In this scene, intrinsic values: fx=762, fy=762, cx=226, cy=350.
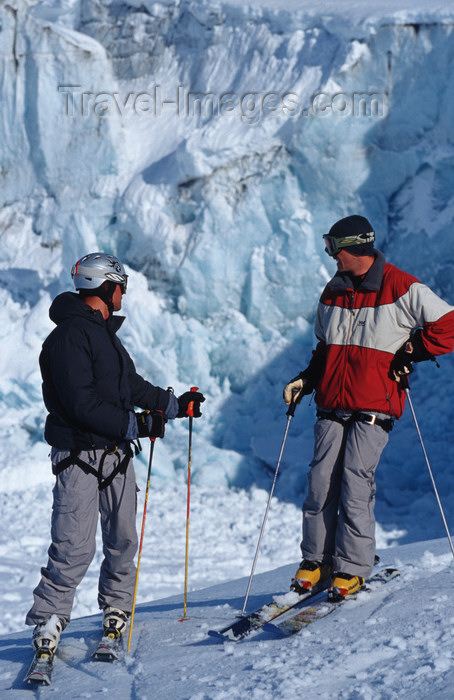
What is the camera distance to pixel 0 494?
842cm

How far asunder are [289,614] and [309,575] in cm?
20

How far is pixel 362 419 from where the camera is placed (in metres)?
3.18

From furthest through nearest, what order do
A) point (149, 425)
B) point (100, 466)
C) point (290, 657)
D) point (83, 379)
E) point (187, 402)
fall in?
point (187, 402) → point (149, 425) → point (100, 466) → point (83, 379) → point (290, 657)

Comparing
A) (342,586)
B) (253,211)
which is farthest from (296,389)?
(253,211)

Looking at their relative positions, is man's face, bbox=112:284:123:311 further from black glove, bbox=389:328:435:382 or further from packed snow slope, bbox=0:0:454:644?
packed snow slope, bbox=0:0:454:644

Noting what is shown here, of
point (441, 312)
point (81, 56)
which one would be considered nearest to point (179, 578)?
point (441, 312)

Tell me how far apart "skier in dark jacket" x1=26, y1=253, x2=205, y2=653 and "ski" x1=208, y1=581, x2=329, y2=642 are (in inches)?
18.1

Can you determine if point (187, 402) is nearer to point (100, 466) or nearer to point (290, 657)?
point (100, 466)

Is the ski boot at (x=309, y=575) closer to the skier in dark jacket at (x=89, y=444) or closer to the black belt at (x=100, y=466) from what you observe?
the skier in dark jacket at (x=89, y=444)

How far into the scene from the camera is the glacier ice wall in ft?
30.6

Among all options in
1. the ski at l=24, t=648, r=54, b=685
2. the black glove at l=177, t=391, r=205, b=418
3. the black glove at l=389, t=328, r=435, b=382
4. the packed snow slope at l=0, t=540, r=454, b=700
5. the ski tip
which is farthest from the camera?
the black glove at l=177, t=391, r=205, b=418

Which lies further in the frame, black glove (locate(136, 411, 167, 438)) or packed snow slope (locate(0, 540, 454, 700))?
black glove (locate(136, 411, 167, 438))

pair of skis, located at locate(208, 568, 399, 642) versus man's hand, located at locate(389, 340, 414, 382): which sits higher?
man's hand, located at locate(389, 340, 414, 382)

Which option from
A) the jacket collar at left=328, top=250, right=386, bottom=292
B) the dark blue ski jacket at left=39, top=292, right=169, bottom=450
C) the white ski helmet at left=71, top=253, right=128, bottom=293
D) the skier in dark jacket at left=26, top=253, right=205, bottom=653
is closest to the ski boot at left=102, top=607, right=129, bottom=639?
the skier in dark jacket at left=26, top=253, right=205, bottom=653
